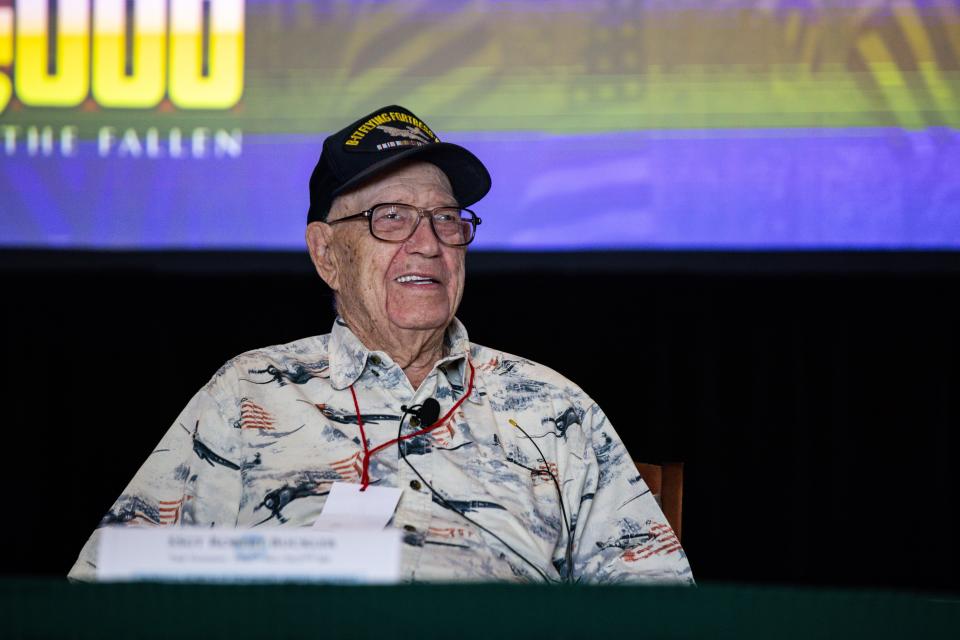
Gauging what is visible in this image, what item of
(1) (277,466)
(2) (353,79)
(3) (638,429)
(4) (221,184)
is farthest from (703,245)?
(1) (277,466)

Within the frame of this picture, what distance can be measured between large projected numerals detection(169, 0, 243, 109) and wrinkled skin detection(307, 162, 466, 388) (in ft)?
3.99

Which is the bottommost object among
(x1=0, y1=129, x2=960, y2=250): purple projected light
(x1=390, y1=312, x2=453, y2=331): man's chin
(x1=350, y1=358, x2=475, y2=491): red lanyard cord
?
(x1=350, y1=358, x2=475, y2=491): red lanyard cord

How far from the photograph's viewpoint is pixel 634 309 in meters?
3.14

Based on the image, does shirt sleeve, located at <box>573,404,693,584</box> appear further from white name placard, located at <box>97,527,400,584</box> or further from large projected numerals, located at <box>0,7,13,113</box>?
large projected numerals, located at <box>0,7,13,113</box>

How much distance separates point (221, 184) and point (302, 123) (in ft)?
0.95

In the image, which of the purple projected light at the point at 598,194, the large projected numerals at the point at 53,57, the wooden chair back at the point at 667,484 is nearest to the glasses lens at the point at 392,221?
the wooden chair back at the point at 667,484

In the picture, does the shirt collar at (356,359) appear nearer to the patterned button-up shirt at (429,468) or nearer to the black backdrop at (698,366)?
the patterned button-up shirt at (429,468)

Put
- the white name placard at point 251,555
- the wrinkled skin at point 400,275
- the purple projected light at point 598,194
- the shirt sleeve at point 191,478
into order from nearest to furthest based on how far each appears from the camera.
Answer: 1. the white name placard at point 251,555
2. the shirt sleeve at point 191,478
3. the wrinkled skin at point 400,275
4. the purple projected light at point 598,194

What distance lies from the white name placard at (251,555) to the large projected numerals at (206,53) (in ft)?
7.56

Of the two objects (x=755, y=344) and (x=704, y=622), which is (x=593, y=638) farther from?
(x=755, y=344)

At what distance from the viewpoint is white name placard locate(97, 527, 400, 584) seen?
3.19 feet

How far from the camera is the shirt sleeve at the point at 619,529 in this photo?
5.98 ft

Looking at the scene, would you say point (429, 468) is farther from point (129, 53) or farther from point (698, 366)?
point (129, 53)

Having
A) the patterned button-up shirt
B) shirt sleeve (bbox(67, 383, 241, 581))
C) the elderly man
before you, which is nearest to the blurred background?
the elderly man
